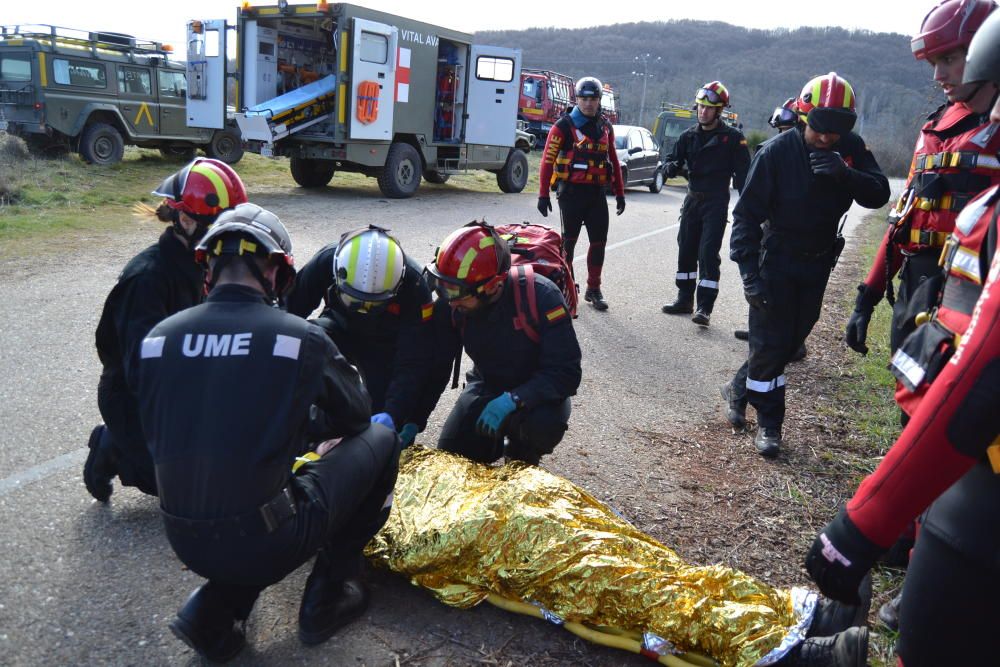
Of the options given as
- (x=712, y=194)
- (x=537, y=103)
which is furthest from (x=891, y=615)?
(x=537, y=103)

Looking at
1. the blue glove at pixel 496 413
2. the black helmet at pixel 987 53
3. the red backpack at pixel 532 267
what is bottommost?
the blue glove at pixel 496 413

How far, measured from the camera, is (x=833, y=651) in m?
2.45

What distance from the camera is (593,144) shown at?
754 centimetres

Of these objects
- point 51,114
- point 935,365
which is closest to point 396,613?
point 935,365

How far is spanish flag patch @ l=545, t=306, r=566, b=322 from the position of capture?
12.2ft

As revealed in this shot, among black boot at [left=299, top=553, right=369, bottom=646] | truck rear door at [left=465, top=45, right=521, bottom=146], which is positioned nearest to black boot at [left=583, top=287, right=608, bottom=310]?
black boot at [left=299, top=553, right=369, bottom=646]

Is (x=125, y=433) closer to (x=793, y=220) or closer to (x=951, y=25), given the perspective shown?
(x=793, y=220)

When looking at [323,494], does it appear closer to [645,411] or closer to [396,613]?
[396,613]

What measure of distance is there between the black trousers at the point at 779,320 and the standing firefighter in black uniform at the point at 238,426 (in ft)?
9.28

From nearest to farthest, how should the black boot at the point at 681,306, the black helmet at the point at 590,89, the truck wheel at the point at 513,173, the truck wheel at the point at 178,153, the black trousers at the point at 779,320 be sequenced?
the black trousers at the point at 779,320 → the black helmet at the point at 590,89 → the black boot at the point at 681,306 → the truck wheel at the point at 178,153 → the truck wheel at the point at 513,173

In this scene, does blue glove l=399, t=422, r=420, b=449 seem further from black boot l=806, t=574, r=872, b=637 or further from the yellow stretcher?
the yellow stretcher

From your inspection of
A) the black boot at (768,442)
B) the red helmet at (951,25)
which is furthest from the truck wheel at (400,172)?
the red helmet at (951,25)

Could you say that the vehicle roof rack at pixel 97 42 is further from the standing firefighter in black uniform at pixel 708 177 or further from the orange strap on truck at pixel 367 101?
the standing firefighter in black uniform at pixel 708 177

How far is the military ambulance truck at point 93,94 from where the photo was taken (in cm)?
1496
